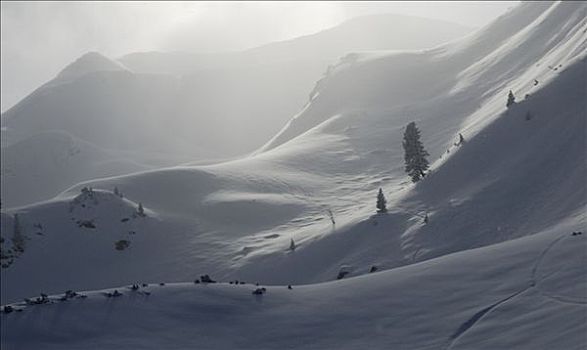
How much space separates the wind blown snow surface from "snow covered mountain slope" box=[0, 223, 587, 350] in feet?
0.24

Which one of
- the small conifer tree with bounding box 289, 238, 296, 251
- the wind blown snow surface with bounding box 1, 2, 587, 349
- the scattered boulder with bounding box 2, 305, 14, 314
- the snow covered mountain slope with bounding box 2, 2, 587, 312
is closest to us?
the wind blown snow surface with bounding box 1, 2, 587, 349

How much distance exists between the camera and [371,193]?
68500 mm

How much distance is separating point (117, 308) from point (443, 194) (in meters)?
34.0

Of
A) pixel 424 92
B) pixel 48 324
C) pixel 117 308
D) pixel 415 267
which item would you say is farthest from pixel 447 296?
pixel 424 92

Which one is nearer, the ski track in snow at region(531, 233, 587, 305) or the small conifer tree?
the ski track in snow at region(531, 233, 587, 305)

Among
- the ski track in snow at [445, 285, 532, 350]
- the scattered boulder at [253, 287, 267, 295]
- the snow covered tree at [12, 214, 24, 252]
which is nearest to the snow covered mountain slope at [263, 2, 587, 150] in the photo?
the scattered boulder at [253, 287, 267, 295]

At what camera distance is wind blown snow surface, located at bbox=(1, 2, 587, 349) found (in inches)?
766

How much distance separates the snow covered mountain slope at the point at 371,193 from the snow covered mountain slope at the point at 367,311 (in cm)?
597

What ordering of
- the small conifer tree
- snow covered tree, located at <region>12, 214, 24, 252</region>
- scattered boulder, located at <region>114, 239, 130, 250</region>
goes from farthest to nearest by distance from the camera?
scattered boulder, located at <region>114, 239, 130, 250</region>, snow covered tree, located at <region>12, 214, 24, 252</region>, the small conifer tree

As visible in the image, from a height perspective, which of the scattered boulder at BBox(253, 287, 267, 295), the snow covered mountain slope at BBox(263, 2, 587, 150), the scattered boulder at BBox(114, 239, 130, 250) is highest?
the snow covered mountain slope at BBox(263, 2, 587, 150)

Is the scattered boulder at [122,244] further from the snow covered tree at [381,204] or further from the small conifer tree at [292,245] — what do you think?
the snow covered tree at [381,204]

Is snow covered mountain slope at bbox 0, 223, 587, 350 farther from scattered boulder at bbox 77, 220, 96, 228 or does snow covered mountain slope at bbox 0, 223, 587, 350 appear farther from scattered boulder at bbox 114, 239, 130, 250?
scattered boulder at bbox 77, 220, 96, 228

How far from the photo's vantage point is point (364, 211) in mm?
57844

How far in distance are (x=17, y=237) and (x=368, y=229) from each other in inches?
1533
